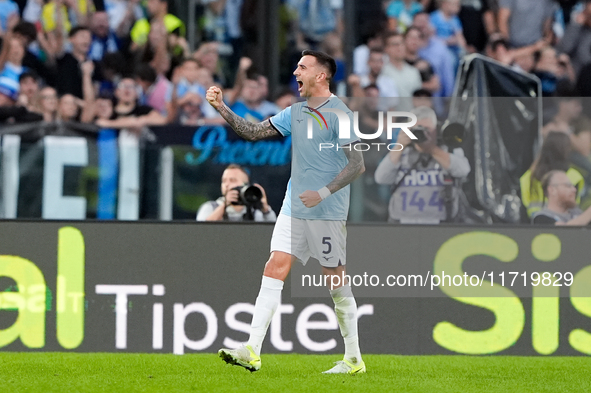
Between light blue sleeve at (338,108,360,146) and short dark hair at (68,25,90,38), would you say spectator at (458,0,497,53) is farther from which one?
light blue sleeve at (338,108,360,146)

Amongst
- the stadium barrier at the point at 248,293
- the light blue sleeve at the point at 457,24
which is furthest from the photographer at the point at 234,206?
the light blue sleeve at the point at 457,24

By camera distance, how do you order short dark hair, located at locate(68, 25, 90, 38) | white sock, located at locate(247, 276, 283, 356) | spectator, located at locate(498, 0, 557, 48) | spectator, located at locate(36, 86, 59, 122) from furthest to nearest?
1. spectator, located at locate(498, 0, 557, 48)
2. short dark hair, located at locate(68, 25, 90, 38)
3. spectator, located at locate(36, 86, 59, 122)
4. white sock, located at locate(247, 276, 283, 356)

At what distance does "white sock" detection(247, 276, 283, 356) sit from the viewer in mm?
6258

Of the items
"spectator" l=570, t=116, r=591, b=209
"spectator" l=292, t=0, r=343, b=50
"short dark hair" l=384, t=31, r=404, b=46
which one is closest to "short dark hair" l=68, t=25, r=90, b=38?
"spectator" l=292, t=0, r=343, b=50

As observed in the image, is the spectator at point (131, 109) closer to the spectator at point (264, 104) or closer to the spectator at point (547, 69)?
the spectator at point (264, 104)

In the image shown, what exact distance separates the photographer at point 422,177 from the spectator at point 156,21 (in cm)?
462

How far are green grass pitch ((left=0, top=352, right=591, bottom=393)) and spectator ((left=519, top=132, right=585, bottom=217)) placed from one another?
1308mm

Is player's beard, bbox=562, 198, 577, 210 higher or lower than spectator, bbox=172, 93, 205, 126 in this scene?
lower

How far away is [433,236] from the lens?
824 cm

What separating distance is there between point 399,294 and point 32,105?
4.59 metres

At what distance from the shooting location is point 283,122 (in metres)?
6.54

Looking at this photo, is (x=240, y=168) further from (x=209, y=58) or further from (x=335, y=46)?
(x=335, y=46)

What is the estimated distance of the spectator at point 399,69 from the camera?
11.6 m

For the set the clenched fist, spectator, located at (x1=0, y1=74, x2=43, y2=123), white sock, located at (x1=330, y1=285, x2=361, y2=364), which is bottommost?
white sock, located at (x1=330, y1=285, x2=361, y2=364)
